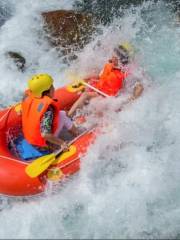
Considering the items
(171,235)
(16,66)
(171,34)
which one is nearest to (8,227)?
(171,235)

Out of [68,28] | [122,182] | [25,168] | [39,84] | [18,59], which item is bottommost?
[122,182]

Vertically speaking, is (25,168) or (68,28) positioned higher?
(68,28)

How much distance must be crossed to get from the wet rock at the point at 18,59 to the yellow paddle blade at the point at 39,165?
8.95 ft

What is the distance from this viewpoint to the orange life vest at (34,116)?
7.07m

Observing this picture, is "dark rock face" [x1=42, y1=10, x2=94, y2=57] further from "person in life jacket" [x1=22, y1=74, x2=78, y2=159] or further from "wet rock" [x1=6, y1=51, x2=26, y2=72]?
"person in life jacket" [x1=22, y1=74, x2=78, y2=159]

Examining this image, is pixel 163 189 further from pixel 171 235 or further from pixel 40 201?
pixel 40 201

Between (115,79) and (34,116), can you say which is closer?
(34,116)

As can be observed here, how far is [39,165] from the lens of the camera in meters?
7.37

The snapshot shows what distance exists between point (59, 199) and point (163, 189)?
1363 millimetres

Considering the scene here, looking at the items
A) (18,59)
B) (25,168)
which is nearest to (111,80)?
(25,168)

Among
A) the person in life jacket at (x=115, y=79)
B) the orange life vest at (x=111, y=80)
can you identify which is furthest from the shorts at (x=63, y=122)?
the orange life vest at (x=111, y=80)

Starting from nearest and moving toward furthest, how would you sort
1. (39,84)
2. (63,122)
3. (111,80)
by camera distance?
(39,84)
(63,122)
(111,80)

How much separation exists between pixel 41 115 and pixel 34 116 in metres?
0.12

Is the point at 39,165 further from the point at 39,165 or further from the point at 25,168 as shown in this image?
the point at 25,168
